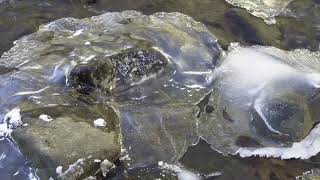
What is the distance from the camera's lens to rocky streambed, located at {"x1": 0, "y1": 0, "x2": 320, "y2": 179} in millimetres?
4332

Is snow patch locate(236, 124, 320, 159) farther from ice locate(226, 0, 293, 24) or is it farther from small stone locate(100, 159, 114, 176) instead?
ice locate(226, 0, 293, 24)

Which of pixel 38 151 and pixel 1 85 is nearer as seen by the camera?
pixel 38 151

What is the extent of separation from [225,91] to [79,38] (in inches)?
69.5

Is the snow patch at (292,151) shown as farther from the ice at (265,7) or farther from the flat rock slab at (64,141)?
the ice at (265,7)

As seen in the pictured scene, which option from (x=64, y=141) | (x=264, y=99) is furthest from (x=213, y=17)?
(x=64, y=141)

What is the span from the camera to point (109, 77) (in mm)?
5000

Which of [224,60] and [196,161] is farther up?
[224,60]

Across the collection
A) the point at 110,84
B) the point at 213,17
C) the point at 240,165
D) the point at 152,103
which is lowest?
the point at 240,165

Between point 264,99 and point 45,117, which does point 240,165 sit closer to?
point 264,99

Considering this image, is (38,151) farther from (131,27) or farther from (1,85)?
(131,27)

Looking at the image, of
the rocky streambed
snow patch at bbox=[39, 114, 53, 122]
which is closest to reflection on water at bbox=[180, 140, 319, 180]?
the rocky streambed

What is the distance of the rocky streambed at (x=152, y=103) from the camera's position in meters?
4.33

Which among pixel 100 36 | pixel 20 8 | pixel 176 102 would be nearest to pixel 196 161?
pixel 176 102

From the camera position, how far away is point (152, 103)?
16.4ft
